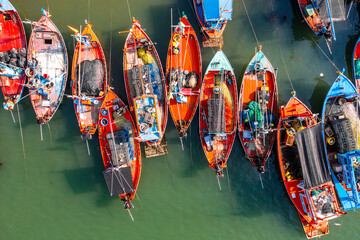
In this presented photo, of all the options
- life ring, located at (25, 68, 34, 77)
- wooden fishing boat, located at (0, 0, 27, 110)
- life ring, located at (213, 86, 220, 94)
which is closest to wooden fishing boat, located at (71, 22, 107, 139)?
life ring, located at (25, 68, 34, 77)

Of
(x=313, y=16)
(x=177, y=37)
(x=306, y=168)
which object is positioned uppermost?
(x=313, y=16)

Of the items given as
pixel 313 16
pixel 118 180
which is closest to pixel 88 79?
pixel 118 180

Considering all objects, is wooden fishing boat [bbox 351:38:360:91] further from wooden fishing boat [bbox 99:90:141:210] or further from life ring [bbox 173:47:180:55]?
wooden fishing boat [bbox 99:90:141:210]

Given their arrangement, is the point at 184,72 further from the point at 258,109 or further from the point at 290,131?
the point at 290,131

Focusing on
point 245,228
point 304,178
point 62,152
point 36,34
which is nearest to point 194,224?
point 245,228

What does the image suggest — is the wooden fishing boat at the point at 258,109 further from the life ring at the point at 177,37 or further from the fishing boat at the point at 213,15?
the life ring at the point at 177,37

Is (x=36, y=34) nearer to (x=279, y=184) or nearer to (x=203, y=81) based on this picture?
(x=203, y=81)
